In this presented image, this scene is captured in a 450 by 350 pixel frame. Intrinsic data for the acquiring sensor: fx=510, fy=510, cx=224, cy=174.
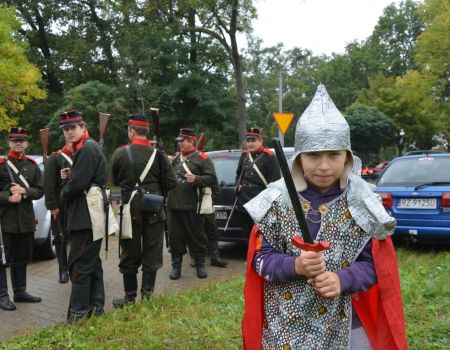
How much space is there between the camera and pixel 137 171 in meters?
5.41

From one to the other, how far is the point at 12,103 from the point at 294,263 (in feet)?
51.9

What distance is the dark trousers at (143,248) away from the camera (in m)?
5.41

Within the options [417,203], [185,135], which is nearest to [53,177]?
[185,135]

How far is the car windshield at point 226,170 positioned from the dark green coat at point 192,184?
1.30 metres

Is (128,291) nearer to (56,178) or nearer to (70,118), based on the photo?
(56,178)

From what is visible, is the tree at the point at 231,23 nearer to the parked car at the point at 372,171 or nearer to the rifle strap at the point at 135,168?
the parked car at the point at 372,171

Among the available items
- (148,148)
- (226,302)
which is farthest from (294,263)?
(148,148)

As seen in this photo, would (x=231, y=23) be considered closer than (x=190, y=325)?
No

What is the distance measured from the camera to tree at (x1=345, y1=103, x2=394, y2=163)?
105 feet

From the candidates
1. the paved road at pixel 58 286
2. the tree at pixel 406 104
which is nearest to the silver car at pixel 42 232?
the paved road at pixel 58 286

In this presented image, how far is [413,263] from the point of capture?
6.89 meters

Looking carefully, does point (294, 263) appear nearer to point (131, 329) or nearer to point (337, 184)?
point (337, 184)

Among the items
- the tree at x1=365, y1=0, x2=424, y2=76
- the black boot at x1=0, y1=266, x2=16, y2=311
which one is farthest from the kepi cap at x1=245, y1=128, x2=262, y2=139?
the tree at x1=365, y1=0, x2=424, y2=76

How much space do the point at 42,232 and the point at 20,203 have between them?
7.49ft
